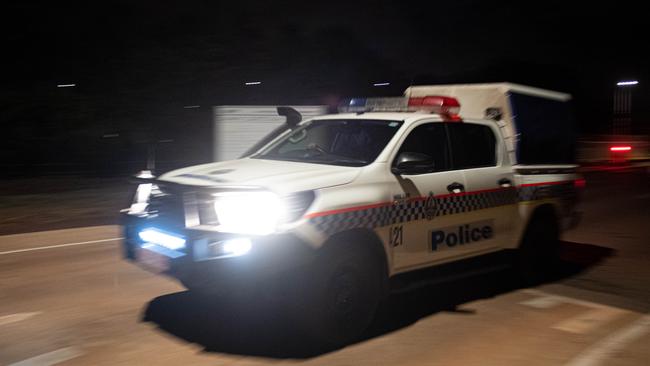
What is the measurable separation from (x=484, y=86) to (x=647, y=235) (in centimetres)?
534

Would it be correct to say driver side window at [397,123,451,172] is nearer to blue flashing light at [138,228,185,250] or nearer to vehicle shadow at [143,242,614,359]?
vehicle shadow at [143,242,614,359]

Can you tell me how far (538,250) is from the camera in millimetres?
7406

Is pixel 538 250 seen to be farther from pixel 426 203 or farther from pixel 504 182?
pixel 426 203

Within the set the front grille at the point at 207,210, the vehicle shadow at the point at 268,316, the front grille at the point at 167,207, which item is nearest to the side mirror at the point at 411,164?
the vehicle shadow at the point at 268,316

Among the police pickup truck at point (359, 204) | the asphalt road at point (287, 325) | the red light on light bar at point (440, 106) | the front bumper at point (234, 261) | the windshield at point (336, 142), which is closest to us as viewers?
the front bumper at point (234, 261)

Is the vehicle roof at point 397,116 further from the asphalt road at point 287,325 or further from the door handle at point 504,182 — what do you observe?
the asphalt road at point 287,325

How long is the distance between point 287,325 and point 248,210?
1295 mm

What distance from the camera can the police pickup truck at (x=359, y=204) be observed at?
15.8ft

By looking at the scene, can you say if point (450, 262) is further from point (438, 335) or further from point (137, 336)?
point (137, 336)

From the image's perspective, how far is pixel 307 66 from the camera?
105 feet

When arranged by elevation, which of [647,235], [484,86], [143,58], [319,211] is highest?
[143,58]

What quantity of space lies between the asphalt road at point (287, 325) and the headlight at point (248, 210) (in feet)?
3.16

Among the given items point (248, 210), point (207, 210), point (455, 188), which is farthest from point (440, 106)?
point (207, 210)

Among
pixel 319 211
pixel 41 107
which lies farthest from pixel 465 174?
pixel 41 107
